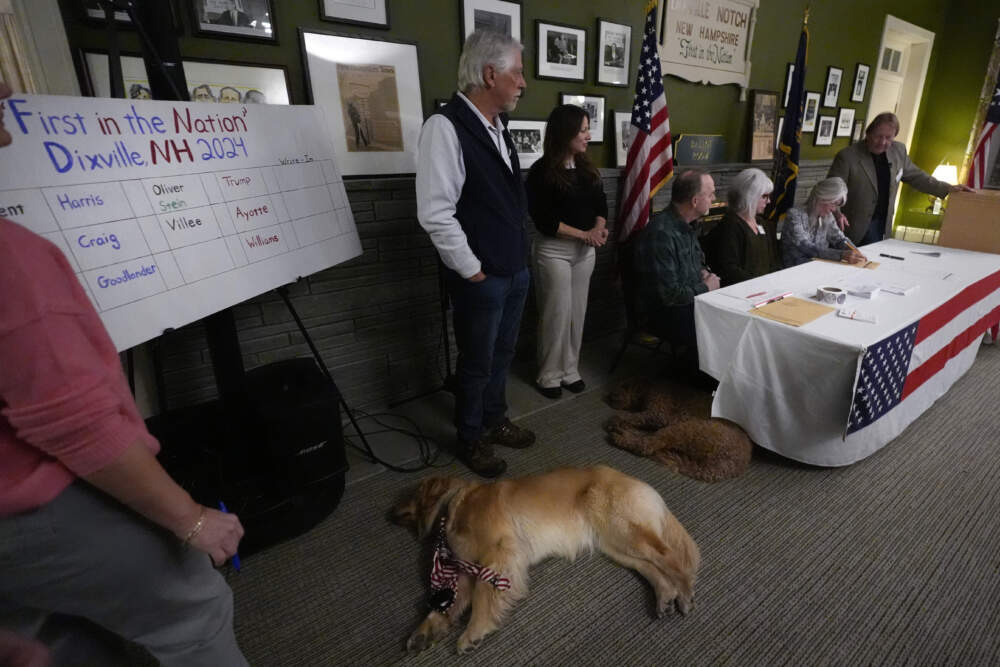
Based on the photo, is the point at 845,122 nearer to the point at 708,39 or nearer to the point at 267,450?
the point at 708,39

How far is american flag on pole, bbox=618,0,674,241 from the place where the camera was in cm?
289

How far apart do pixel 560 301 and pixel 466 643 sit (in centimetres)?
160

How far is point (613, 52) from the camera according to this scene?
2988mm

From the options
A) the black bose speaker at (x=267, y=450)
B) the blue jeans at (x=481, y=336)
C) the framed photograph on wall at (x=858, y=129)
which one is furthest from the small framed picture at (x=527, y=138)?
the framed photograph on wall at (x=858, y=129)

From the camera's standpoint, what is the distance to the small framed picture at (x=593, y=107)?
286cm

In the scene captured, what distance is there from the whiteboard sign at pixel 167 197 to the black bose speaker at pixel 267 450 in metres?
0.35

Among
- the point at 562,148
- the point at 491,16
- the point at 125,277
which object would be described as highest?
the point at 491,16

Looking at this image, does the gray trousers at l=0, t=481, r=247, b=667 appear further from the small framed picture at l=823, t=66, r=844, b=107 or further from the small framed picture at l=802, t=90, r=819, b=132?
the small framed picture at l=823, t=66, r=844, b=107

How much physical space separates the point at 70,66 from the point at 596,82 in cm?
252

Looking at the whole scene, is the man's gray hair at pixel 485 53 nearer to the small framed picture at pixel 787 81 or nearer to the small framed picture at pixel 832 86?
the small framed picture at pixel 787 81

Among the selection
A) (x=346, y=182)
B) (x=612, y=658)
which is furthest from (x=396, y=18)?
(x=612, y=658)

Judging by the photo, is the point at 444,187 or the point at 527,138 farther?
the point at 527,138

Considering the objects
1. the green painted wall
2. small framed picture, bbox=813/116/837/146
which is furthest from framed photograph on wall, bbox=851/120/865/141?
small framed picture, bbox=813/116/837/146

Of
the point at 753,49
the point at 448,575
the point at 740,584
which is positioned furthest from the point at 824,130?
the point at 448,575
